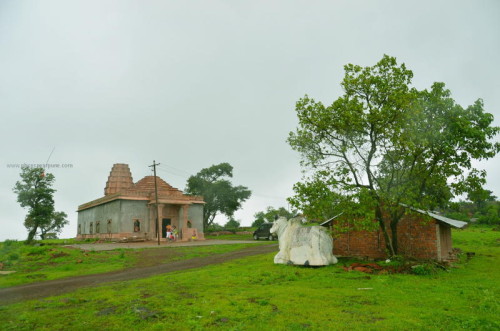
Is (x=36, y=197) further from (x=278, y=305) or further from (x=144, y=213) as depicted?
(x=278, y=305)

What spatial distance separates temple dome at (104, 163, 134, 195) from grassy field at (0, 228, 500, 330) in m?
40.2

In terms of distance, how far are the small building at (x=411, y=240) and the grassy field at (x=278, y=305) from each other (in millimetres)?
2988

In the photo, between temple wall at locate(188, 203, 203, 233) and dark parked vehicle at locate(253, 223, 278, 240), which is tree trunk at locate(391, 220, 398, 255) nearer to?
dark parked vehicle at locate(253, 223, 278, 240)

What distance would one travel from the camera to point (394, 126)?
56.0 feet

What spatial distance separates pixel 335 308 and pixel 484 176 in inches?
490

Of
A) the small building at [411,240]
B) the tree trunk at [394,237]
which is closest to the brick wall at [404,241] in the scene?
the small building at [411,240]

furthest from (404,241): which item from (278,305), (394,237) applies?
(278,305)

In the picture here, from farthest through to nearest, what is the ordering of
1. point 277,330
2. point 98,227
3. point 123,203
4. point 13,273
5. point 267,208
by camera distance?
point 267,208, point 98,227, point 123,203, point 13,273, point 277,330

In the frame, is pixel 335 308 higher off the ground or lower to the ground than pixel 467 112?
lower

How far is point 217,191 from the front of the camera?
2468 inches

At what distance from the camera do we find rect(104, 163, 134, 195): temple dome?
52.0m

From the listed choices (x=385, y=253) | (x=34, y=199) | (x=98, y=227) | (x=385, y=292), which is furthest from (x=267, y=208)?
(x=385, y=292)

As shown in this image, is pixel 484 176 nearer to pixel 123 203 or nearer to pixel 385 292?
pixel 385 292

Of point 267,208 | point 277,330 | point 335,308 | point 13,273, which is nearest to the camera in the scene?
point 277,330
